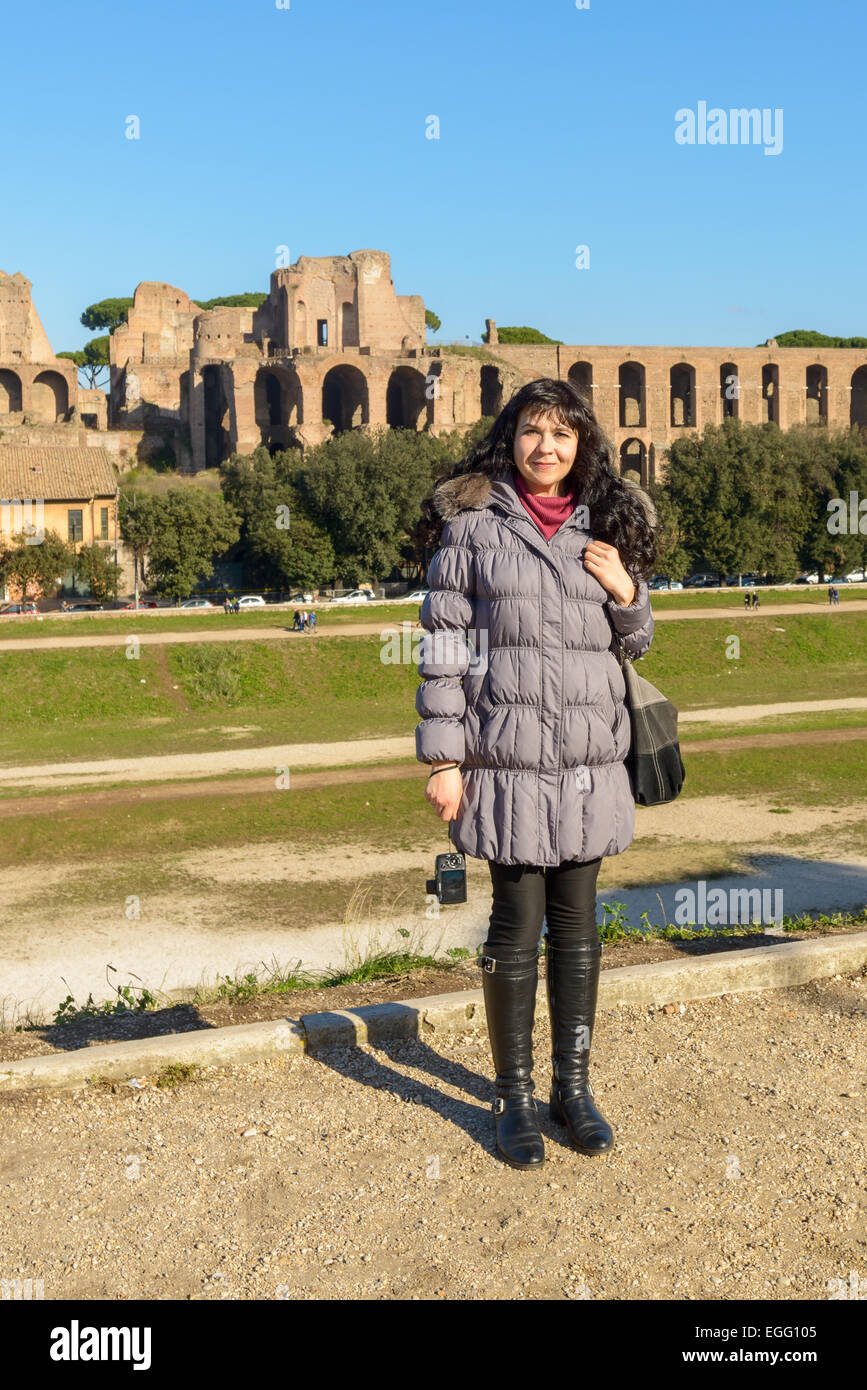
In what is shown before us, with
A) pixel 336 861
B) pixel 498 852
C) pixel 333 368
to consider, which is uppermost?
pixel 333 368

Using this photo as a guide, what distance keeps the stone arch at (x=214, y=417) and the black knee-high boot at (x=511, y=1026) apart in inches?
2361

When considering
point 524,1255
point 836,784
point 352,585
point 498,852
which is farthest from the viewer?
point 352,585

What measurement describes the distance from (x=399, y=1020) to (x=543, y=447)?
2.22 m

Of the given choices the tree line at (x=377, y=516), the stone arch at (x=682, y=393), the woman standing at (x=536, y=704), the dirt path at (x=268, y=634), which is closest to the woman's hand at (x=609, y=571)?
the woman standing at (x=536, y=704)

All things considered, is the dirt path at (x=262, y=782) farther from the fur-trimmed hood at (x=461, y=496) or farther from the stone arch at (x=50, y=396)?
the stone arch at (x=50, y=396)

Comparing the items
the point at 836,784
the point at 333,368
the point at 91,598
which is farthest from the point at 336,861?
the point at 333,368

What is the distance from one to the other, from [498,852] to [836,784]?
1587 centimetres

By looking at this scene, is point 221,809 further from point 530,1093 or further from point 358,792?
point 530,1093

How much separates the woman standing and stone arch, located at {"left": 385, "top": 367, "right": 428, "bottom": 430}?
5693cm

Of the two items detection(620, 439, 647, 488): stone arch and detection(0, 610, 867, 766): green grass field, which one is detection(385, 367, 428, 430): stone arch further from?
detection(0, 610, 867, 766): green grass field

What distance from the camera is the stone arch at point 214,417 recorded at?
6178 cm

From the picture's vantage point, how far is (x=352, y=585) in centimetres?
4528

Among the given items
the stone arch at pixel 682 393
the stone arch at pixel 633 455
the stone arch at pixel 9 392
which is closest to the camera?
the stone arch at pixel 9 392

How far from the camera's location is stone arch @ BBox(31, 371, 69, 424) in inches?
2470
